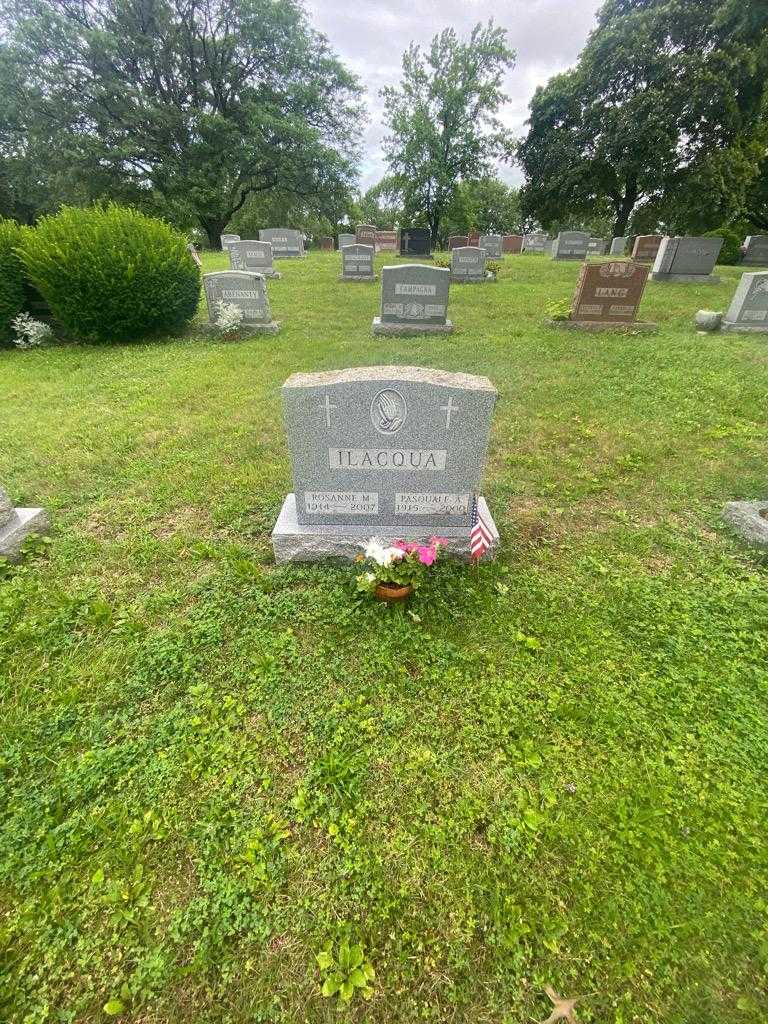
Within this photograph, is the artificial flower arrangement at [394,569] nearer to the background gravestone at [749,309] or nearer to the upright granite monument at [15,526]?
the upright granite monument at [15,526]

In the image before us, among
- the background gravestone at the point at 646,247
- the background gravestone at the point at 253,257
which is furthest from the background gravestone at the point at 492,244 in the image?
the background gravestone at the point at 253,257

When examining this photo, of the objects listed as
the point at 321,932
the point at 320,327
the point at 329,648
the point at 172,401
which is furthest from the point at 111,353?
the point at 321,932

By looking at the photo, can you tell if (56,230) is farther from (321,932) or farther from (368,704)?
(321,932)

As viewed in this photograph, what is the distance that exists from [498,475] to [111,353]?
805cm

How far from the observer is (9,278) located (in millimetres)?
8492

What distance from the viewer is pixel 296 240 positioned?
2203 centimetres

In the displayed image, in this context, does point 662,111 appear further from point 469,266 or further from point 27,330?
point 27,330

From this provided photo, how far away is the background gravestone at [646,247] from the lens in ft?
64.1

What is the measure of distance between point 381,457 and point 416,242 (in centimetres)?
2330

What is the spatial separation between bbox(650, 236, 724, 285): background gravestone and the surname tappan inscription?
1594 cm

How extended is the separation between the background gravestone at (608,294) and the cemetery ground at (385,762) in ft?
22.0

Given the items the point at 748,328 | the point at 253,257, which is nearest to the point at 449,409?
the point at 748,328

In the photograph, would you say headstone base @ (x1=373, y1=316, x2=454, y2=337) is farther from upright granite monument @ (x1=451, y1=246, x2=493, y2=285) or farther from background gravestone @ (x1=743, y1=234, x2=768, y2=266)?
background gravestone @ (x1=743, y1=234, x2=768, y2=266)

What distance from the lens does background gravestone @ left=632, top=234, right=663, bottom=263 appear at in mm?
19531
